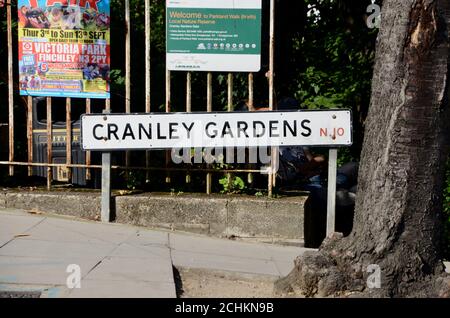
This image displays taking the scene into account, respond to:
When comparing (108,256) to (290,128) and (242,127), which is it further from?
(290,128)

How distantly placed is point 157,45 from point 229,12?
1.62 m

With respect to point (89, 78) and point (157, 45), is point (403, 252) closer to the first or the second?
point (89, 78)

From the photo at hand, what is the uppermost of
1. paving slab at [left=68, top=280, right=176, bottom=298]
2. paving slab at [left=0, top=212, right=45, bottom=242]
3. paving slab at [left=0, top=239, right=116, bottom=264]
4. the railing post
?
the railing post

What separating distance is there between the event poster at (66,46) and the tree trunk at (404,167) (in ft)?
10.8

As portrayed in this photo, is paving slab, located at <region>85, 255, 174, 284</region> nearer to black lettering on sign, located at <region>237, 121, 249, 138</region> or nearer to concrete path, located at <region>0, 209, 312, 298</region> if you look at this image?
concrete path, located at <region>0, 209, 312, 298</region>

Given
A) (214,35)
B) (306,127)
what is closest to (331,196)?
(306,127)

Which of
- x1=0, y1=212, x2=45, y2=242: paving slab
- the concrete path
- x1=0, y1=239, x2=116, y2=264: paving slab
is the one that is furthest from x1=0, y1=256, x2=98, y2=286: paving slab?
x1=0, y1=212, x2=45, y2=242: paving slab

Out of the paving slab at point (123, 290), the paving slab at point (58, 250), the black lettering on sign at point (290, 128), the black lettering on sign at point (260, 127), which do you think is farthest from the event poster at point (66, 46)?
the paving slab at point (123, 290)

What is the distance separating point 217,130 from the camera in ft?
23.5

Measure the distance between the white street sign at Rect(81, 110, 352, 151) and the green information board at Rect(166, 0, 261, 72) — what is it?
55 cm

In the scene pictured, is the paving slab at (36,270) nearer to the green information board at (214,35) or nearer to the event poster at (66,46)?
the event poster at (66,46)

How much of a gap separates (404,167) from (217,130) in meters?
2.53

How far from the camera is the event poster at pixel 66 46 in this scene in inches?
289

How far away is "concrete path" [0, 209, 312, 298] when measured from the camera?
5.24 metres
